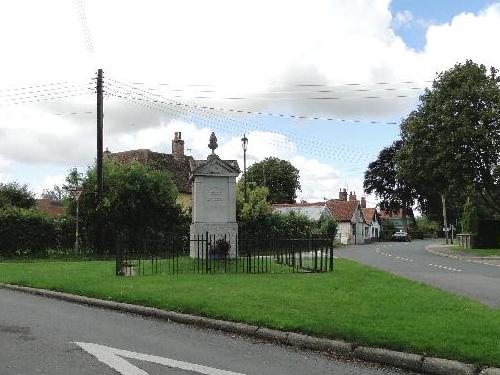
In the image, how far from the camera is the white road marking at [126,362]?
6.16 m

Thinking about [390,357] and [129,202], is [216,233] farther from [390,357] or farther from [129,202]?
[390,357]

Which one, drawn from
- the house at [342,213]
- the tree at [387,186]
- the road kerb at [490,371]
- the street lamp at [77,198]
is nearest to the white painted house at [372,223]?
the tree at [387,186]

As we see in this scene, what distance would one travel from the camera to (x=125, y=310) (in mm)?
10562

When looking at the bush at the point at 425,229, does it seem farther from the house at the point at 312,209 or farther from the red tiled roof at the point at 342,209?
the house at the point at 312,209

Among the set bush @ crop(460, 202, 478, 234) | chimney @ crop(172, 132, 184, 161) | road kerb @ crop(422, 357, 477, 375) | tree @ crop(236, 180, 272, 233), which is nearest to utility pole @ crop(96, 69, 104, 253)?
tree @ crop(236, 180, 272, 233)

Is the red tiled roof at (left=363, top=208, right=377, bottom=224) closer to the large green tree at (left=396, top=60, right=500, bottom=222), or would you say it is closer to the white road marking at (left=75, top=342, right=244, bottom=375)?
the large green tree at (left=396, top=60, right=500, bottom=222)

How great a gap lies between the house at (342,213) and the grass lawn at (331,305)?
5444cm

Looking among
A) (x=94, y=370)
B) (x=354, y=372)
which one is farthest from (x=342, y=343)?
(x=94, y=370)

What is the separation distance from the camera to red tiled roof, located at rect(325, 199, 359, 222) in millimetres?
75250

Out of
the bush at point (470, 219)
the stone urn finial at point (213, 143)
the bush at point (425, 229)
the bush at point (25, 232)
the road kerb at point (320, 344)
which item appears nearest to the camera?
the road kerb at point (320, 344)

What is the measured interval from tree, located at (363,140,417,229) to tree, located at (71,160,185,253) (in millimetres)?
54573

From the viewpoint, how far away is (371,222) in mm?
95312

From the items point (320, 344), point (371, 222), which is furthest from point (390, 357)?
point (371, 222)

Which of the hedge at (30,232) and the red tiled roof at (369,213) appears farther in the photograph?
the red tiled roof at (369,213)
